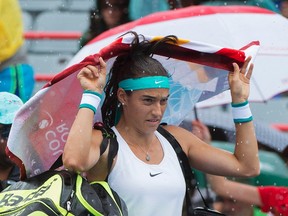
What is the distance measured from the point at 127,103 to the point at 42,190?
615 mm

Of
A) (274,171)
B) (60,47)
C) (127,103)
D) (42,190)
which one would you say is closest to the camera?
(42,190)

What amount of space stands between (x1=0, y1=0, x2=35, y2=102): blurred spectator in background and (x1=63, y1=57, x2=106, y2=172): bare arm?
223 centimetres

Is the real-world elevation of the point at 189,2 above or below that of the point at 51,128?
below

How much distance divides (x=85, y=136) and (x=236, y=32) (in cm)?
244

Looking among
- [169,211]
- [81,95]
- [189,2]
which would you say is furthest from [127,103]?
[189,2]

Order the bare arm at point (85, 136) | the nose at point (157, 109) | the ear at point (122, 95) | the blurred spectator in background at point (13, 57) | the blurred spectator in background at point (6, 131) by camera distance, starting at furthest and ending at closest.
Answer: the blurred spectator in background at point (13, 57)
the blurred spectator in background at point (6, 131)
the ear at point (122, 95)
the nose at point (157, 109)
the bare arm at point (85, 136)

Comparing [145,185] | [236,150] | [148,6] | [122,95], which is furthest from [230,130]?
[145,185]

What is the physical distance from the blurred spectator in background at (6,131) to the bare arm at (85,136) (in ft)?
2.63

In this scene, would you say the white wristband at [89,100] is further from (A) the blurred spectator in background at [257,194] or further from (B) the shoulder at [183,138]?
(A) the blurred spectator in background at [257,194]

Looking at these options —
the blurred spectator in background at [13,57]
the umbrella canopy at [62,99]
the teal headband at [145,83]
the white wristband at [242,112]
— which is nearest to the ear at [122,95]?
the teal headband at [145,83]

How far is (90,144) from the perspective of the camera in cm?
445

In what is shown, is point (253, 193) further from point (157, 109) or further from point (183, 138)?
point (157, 109)

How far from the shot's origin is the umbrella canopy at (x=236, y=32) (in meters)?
6.55

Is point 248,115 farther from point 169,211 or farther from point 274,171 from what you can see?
point 274,171
